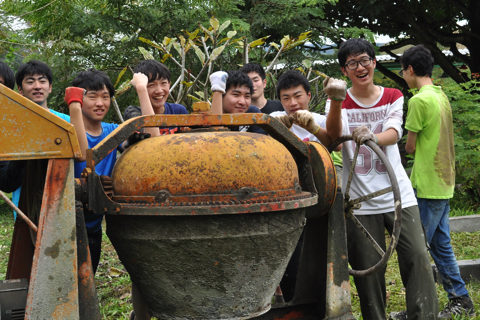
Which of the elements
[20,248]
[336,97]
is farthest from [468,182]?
[20,248]

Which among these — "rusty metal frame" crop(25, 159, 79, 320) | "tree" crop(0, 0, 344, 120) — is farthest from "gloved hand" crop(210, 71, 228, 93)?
"tree" crop(0, 0, 344, 120)

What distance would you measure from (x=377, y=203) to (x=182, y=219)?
4.97 feet

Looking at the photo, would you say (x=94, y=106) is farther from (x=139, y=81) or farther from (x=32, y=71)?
(x=32, y=71)

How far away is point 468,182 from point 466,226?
1064mm

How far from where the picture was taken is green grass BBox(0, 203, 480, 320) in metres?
3.84

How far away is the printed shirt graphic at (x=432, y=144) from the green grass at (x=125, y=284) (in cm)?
99

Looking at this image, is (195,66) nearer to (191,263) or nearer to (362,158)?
(362,158)

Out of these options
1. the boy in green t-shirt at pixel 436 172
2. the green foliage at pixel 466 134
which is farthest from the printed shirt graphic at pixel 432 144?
the green foliage at pixel 466 134

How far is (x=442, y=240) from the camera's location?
369 centimetres

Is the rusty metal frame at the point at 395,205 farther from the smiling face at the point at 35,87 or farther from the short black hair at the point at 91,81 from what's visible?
the smiling face at the point at 35,87

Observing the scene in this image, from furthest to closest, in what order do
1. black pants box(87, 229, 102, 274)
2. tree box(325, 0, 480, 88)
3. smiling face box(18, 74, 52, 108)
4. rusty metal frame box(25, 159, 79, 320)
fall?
1. tree box(325, 0, 480, 88)
2. smiling face box(18, 74, 52, 108)
3. black pants box(87, 229, 102, 274)
4. rusty metal frame box(25, 159, 79, 320)

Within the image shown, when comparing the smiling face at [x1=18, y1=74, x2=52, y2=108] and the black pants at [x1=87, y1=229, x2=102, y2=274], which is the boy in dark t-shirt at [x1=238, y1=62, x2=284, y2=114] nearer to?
the smiling face at [x1=18, y1=74, x2=52, y2=108]

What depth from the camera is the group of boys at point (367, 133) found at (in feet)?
9.22

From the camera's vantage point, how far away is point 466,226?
6.32 m
